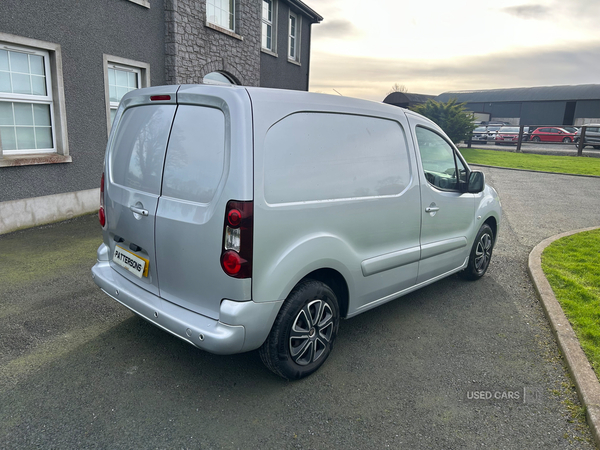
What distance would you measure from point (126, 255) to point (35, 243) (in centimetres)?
383

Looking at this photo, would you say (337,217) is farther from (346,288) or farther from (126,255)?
(126,255)

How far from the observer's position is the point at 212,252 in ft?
8.73

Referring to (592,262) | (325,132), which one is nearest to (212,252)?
(325,132)

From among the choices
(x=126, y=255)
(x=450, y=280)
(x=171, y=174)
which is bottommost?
(x=450, y=280)

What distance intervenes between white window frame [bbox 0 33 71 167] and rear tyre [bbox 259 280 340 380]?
18.9ft

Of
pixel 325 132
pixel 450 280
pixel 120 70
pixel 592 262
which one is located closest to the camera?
pixel 325 132

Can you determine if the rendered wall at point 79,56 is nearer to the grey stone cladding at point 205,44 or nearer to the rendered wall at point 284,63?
the grey stone cladding at point 205,44

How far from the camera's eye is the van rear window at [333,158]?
9.10ft

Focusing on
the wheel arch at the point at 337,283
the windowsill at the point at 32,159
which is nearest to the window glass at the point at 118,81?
the windowsill at the point at 32,159

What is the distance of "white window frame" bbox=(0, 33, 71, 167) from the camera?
22.0 ft

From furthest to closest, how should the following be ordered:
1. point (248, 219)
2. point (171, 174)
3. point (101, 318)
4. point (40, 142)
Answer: point (40, 142), point (101, 318), point (171, 174), point (248, 219)

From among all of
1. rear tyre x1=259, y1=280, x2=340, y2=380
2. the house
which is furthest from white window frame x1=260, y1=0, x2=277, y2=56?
rear tyre x1=259, y1=280, x2=340, y2=380

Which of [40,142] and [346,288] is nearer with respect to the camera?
[346,288]

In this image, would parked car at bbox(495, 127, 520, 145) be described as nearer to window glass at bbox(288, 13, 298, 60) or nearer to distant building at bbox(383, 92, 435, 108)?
distant building at bbox(383, 92, 435, 108)
